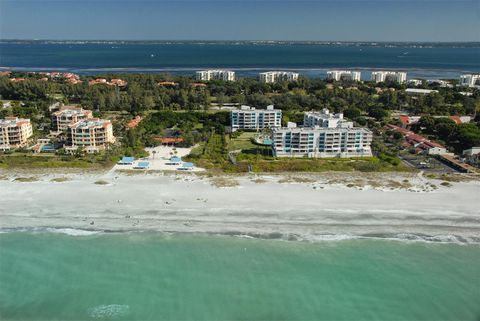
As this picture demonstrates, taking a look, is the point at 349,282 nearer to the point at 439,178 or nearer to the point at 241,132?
the point at 439,178

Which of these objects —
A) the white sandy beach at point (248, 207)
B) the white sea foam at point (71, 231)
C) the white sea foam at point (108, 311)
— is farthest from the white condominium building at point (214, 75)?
the white sea foam at point (108, 311)

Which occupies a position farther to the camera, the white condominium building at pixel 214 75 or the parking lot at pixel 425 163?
the white condominium building at pixel 214 75

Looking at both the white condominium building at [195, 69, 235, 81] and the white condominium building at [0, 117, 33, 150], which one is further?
the white condominium building at [195, 69, 235, 81]

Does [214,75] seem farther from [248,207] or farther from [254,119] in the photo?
[248,207]

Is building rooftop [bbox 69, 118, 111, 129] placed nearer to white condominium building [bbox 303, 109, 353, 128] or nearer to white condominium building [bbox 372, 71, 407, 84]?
white condominium building [bbox 303, 109, 353, 128]

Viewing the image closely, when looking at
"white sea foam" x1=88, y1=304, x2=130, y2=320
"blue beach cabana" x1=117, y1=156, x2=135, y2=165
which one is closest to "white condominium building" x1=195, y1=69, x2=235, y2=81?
"blue beach cabana" x1=117, y1=156, x2=135, y2=165

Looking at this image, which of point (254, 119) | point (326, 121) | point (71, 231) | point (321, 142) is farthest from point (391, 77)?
point (71, 231)

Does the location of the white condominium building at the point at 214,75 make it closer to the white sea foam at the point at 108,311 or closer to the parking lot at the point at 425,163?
the parking lot at the point at 425,163
